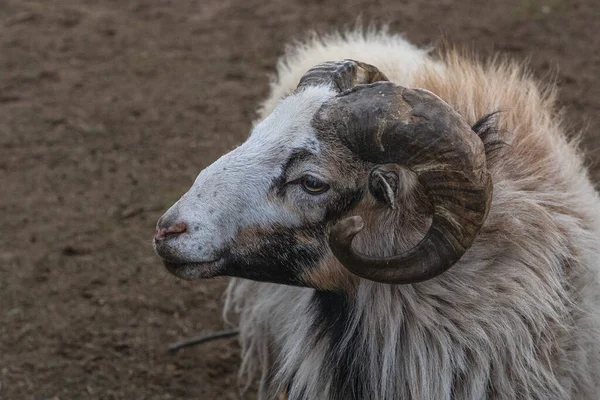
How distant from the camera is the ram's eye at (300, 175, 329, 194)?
9.73ft

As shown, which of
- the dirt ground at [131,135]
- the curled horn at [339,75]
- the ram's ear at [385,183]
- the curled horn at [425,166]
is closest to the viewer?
the curled horn at [425,166]

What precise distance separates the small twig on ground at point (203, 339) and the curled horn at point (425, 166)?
2.08 m

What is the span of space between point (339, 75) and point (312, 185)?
1.78 feet

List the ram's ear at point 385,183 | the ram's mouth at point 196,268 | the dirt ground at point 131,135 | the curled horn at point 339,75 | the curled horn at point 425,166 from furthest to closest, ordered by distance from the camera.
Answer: the dirt ground at point 131,135 → the curled horn at point 339,75 → the ram's mouth at point 196,268 → the ram's ear at point 385,183 → the curled horn at point 425,166

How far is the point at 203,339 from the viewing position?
478 cm

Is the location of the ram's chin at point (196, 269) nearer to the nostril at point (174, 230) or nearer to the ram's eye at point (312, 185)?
the nostril at point (174, 230)

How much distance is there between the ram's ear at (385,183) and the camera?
2.88m

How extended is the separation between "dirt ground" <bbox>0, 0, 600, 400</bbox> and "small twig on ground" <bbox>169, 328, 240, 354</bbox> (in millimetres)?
46

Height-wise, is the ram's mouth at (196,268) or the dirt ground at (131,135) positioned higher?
the ram's mouth at (196,268)

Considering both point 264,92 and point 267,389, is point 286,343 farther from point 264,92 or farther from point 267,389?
point 264,92

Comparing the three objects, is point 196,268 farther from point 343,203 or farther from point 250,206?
point 343,203

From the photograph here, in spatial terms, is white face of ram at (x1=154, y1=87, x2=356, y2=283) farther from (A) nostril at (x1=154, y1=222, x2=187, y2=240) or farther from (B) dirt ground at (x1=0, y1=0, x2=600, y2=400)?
(B) dirt ground at (x1=0, y1=0, x2=600, y2=400)

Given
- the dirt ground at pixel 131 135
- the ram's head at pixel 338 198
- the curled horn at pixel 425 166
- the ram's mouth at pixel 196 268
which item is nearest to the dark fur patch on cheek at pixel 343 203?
the ram's head at pixel 338 198

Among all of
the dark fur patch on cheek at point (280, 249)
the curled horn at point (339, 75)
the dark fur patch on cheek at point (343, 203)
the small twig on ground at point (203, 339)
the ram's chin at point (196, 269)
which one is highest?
the curled horn at point (339, 75)
